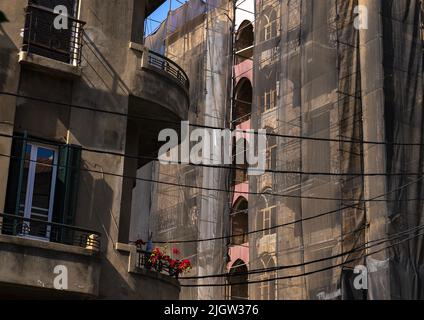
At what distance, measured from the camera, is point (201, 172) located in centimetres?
2812

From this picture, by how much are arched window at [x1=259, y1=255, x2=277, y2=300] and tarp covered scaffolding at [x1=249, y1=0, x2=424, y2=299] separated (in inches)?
1.5

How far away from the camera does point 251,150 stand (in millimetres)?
27547

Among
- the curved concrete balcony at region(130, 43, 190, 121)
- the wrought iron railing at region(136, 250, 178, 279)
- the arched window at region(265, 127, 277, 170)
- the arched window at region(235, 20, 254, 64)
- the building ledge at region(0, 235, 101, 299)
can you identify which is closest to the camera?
the building ledge at region(0, 235, 101, 299)

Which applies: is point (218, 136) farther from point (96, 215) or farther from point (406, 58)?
point (96, 215)

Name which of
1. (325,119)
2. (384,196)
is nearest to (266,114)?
(325,119)

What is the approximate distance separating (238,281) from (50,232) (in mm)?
16692

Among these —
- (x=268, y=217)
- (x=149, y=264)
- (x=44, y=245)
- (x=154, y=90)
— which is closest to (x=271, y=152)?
(x=268, y=217)

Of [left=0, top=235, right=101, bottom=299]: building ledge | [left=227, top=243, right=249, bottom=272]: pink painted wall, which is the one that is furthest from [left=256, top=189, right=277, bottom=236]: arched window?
[left=0, top=235, right=101, bottom=299]: building ledge

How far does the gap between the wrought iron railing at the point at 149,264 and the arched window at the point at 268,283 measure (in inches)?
453

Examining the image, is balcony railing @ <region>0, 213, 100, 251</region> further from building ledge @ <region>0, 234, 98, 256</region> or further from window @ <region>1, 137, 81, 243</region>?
building ledge @ <region>0, 234, 98, 256</region>

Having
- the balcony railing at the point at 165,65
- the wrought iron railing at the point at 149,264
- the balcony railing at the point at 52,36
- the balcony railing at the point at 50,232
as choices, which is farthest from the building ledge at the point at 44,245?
the balcony railing at the point at 165,65

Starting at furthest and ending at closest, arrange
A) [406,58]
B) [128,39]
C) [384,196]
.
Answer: [406,58]
[384,196]
[128,39]

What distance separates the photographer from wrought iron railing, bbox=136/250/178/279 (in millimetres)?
13195
